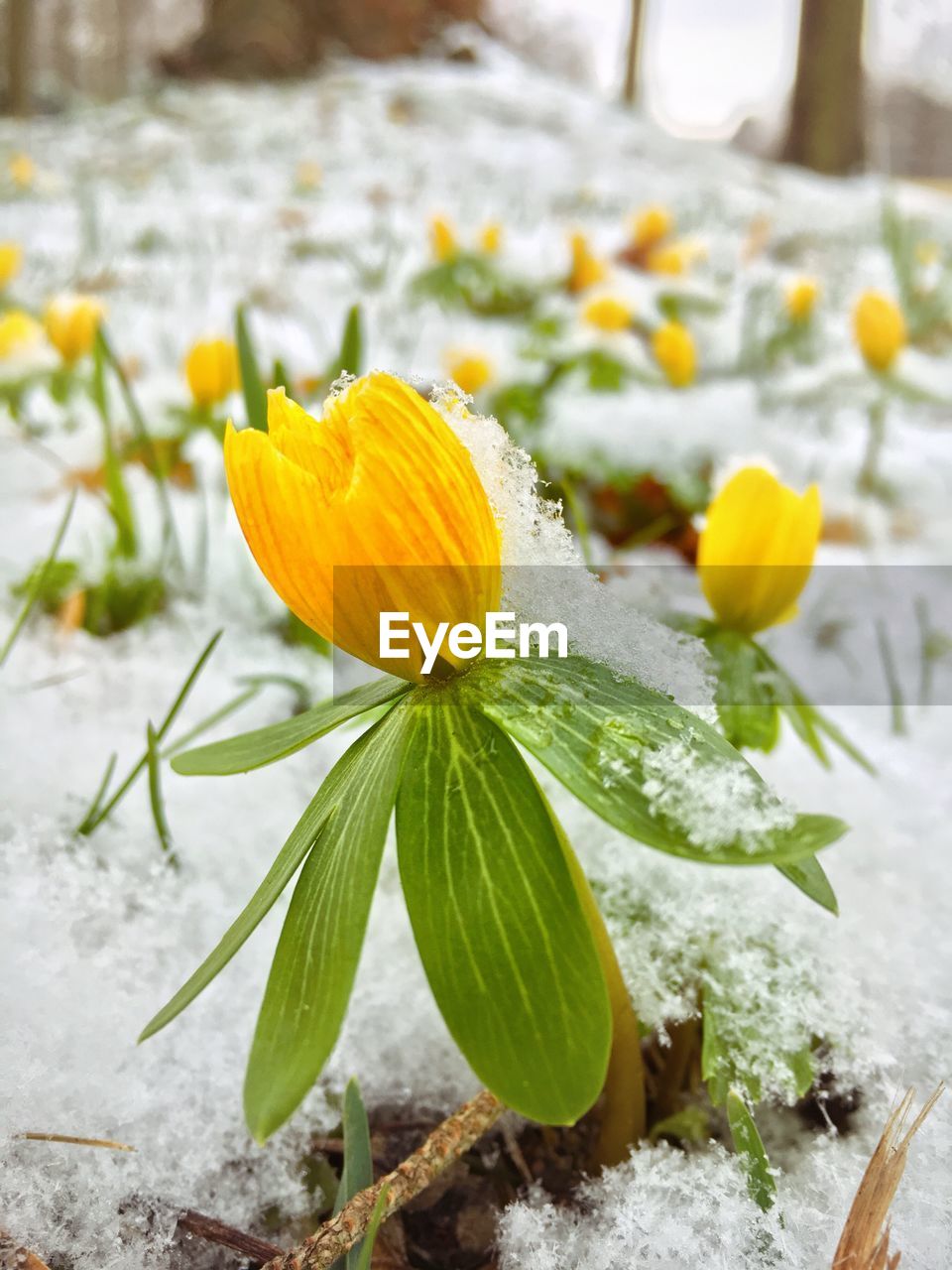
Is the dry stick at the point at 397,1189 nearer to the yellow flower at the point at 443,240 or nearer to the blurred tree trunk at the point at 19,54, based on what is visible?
the yellow flower at the point at 443,240

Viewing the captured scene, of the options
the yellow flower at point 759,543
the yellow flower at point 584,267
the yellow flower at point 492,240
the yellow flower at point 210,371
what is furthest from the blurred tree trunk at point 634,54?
the yellow flower at point 759,543

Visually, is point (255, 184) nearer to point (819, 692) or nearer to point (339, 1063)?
point (819, 692)

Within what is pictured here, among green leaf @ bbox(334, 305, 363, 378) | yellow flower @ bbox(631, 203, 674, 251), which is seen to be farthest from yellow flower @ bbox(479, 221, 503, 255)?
green leaf @ bbox(334, 305, 363, 378)

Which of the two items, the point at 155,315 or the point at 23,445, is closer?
the point at 23,445

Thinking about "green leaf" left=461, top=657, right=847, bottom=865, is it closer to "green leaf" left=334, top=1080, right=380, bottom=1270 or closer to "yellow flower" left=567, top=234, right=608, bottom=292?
"green leaf" left=334, top=1080, right=380, bottom=1270

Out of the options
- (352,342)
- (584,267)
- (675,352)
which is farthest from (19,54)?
(352,342)

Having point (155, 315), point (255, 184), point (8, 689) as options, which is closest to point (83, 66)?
point (255, 184)

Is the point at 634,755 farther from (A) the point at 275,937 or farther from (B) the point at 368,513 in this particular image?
(A) the point at 275,937
